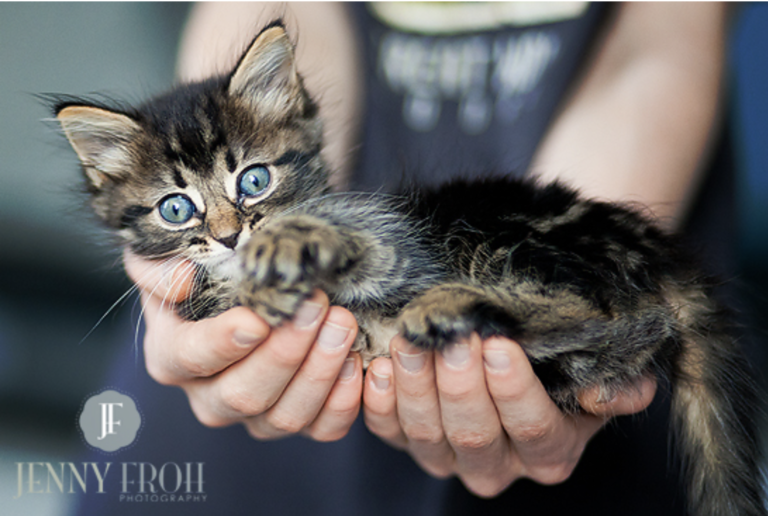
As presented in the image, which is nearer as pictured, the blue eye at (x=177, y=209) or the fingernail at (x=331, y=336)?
the fingernail at (x=331, y=336)

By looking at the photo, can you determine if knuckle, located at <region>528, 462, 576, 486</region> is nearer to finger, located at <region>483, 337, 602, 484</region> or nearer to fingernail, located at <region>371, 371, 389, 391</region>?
finger, located at <region>483, 337, 602, 484</region>

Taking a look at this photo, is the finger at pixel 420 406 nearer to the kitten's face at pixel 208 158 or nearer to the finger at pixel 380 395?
the finger at pixel 380 395

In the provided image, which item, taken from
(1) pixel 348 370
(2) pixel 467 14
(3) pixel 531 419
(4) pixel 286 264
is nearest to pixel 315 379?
(1) pixel 348 370

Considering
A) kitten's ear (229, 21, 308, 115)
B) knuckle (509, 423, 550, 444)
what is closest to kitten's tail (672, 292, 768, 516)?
knuckle (509, 423, 550, 444)

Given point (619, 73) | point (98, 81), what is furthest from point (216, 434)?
point (619, 73)

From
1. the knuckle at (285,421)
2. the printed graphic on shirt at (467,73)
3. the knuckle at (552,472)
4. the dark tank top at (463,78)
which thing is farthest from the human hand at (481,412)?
the printed graphic on shirt at (467,73)
